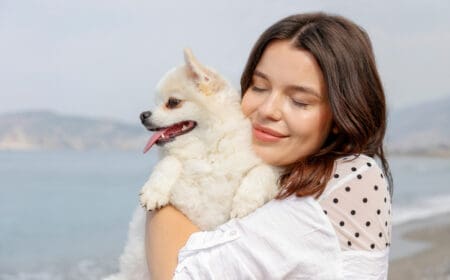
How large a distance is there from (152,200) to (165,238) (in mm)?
142

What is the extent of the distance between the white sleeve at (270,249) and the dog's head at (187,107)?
440mm

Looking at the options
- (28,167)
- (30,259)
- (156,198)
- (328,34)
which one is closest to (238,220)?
(156,198)

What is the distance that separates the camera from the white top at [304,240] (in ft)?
6.71

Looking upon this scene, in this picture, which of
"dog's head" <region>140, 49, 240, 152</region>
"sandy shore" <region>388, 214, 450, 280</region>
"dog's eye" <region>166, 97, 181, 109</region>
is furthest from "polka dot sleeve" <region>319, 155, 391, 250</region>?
"sandy shore" <region>388, 214, 450, 280</region>

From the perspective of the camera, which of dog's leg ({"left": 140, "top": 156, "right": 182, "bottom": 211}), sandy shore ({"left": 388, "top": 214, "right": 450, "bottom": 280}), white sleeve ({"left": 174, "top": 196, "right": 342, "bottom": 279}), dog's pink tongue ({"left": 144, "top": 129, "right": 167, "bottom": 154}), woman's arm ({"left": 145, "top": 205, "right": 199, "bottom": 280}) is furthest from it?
sandy shore ({"left": 388, "top": 214, "right": 450, "bottom": 280})

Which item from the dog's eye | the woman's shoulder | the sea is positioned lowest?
the sea

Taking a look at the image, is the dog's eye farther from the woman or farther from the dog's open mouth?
the woman

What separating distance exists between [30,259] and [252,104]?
1114cm

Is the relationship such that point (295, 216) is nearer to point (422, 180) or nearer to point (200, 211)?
point (200, 211)

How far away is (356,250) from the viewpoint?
6.95 feet

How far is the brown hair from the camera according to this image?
7.41 feet

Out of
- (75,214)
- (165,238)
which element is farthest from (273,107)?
(75,214)

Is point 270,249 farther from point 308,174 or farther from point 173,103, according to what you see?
point 173,103

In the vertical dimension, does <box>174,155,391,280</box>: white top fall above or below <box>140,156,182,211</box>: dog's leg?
below
